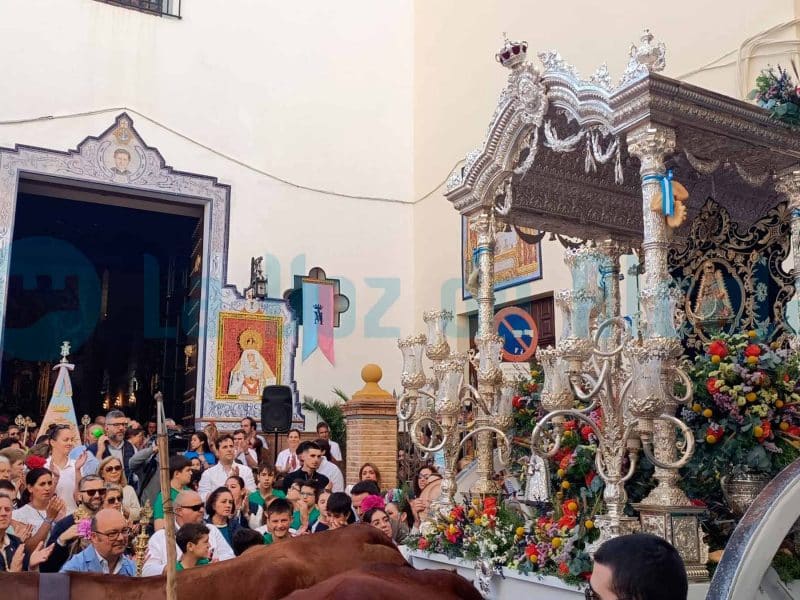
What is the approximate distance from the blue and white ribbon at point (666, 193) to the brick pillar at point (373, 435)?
19.9 feet

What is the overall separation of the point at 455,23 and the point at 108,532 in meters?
12.2

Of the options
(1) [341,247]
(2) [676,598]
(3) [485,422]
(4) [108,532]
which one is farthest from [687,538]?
(1) [341,247]

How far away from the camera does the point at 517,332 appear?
12.5m

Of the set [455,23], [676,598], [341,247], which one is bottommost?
[676,598]

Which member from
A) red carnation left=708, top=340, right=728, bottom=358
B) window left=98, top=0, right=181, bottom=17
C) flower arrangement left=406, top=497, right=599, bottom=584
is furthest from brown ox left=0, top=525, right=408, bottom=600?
window left=98, top=0, right=181, bottom=17

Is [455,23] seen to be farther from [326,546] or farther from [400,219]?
[326,546]

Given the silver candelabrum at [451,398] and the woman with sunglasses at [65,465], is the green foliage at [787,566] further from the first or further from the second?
the woman with sunglasses at [65,465]

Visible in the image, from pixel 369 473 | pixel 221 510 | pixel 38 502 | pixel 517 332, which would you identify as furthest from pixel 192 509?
pixel 517 332

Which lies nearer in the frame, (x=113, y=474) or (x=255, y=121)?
(x=113, y=474)

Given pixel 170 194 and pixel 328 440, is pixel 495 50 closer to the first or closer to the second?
pixel 170 194

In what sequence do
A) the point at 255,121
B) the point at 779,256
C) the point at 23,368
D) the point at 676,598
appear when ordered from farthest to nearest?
the point at 23,368 → the point at 255,121 → the point at 779,256 → the point at 676,598

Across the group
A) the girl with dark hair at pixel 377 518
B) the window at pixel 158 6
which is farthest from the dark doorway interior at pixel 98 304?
A: the girl with dark hair at pixel 377 518

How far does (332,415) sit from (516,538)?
907cm

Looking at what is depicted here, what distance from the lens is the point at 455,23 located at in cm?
1467
